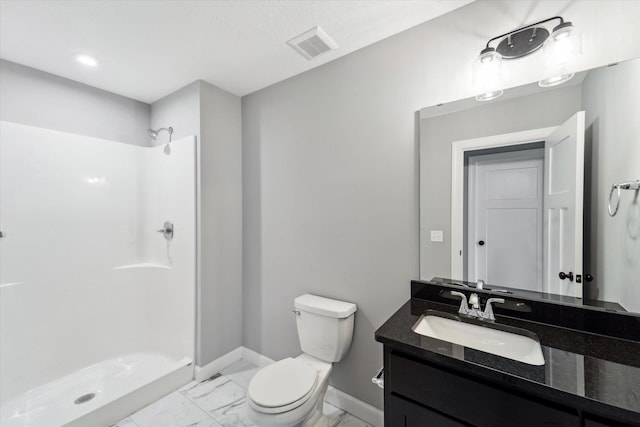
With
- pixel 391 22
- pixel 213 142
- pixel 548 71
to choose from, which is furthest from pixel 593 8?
pixel 213 142

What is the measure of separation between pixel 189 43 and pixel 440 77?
157 centimetres

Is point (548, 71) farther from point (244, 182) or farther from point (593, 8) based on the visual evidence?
point (244, 182)

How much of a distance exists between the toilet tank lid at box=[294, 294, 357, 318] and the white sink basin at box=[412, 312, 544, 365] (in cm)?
56

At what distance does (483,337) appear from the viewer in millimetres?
1222

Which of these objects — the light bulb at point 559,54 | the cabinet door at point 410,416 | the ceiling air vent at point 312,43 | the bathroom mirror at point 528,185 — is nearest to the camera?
the cabinet door at point 410,416

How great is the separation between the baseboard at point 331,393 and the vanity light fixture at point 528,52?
1.96 meters

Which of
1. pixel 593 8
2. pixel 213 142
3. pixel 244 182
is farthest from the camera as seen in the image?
pixel 244 182

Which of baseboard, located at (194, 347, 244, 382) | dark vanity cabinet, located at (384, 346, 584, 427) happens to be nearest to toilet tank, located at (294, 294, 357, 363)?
dark vanity cabinet, located at (384, 346, 584, 427)

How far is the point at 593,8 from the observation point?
117cm

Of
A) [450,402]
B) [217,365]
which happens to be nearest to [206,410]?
[217,365]

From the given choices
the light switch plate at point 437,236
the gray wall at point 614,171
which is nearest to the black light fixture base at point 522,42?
the gray wall at point 614,171

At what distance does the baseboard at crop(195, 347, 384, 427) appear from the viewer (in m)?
1.74

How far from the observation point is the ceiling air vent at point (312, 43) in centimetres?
165

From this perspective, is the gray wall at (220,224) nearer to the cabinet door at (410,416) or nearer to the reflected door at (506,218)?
the cabinet door at (410,416)
